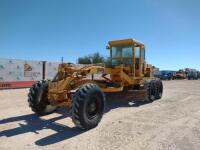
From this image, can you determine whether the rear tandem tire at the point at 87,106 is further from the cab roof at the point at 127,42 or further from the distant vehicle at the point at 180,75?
the distant vehicle at the point at 180,75

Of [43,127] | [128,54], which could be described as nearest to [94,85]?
[43,127]

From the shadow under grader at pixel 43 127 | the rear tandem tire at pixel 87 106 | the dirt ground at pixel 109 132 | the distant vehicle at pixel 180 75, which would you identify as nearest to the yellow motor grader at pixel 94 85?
the rear tandem tire at pixel 87 106

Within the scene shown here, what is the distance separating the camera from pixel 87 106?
7375mm

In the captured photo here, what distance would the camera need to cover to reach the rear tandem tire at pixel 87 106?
23.0ft

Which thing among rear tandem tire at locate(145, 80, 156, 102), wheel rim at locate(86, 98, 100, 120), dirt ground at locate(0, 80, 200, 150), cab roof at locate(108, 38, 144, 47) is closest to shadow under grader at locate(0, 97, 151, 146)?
dirt ground at locate(0, 80, 200, 150)

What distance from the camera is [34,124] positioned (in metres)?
7.89

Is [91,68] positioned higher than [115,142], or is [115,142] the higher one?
[91,68]

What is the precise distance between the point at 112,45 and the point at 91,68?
3746mm

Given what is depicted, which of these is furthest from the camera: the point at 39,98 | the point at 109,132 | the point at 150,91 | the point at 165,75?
the point at 165,75

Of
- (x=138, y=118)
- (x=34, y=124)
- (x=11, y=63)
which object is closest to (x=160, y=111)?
(x=138, y=118)

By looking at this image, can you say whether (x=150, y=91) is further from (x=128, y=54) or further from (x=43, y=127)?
(x=43, y=127)

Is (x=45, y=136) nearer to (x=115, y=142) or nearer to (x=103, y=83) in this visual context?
(x=115, y=142)

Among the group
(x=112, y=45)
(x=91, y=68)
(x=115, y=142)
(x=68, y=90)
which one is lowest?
(x=115, y=142)

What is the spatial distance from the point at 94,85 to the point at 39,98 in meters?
2.14
